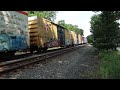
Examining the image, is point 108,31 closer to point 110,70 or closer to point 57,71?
point 57,71

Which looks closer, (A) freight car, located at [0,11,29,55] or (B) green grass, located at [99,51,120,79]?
(B) green grass, located at [99,51,120,79]

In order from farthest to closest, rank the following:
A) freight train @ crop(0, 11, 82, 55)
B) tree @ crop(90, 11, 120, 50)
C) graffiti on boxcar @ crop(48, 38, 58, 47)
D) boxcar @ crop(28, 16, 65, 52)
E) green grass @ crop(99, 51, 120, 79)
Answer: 1. graffiti on boxcar @ crop(48, 38, 58, 47)
2. tree @ crop(90, 11, 120, 50)
3. boxcar @ crop(28, 16, 65, 52)
4. freight train @ crop(0, 11, 82, 55)
5. green grass @ crop(99, 51, 120, 79)

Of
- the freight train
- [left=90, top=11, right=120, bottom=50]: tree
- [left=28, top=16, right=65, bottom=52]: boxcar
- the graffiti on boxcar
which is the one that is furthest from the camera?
the graffiti on boxcar

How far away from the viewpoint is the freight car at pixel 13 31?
12.7m

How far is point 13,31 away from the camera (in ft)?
46.2

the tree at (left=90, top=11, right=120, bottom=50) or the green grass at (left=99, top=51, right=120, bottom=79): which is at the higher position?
the tree at (left=90, top=11, right=120, bottom=50)

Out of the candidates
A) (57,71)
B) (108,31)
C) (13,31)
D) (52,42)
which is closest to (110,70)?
(57,71)

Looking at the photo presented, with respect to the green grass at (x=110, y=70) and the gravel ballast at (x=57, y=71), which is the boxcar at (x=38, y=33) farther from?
the green grass at (x=110, y=70)

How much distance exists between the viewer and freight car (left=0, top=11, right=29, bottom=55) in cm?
1273

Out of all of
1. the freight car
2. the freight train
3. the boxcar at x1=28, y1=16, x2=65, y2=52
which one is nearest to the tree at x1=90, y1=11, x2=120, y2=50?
the boxcar at x1=28, y1=16, x2=65, y2=52

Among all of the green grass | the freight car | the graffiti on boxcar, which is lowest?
the green grass

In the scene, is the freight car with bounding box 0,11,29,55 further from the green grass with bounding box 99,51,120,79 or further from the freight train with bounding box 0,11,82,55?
the green grass with bounding box 99,51,120,79

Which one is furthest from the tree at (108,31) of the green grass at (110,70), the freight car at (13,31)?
the green grass at (110,70)
